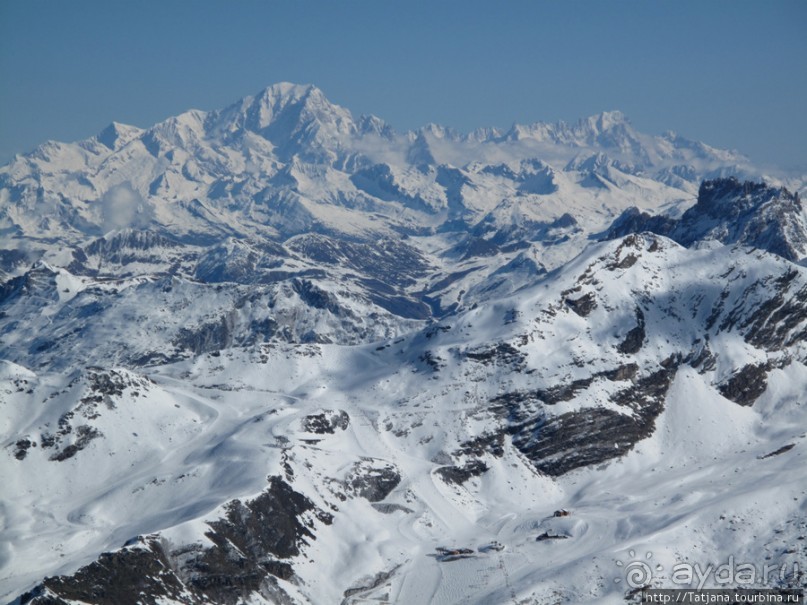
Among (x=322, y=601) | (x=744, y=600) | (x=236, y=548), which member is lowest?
(x=744, y=600)

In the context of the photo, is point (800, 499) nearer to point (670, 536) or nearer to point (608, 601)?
point (670, 536)

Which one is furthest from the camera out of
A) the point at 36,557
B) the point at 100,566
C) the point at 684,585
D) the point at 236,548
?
the point at 36,557

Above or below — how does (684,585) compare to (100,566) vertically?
below

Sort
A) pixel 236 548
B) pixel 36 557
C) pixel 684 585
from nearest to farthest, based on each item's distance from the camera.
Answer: pixel 684 585, pixel 236 548, pixel 36 557

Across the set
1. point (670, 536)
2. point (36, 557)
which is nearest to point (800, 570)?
point (670, 536)

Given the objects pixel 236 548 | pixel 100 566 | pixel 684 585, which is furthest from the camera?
pixel 236 548

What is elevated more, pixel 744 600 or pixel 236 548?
pixel 236 548

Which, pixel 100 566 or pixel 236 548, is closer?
pixel 100 566

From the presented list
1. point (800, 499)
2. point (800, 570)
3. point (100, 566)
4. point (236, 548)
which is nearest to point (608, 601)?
point (800, 570)

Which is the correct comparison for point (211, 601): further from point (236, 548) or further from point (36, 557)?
point (36, 557)
